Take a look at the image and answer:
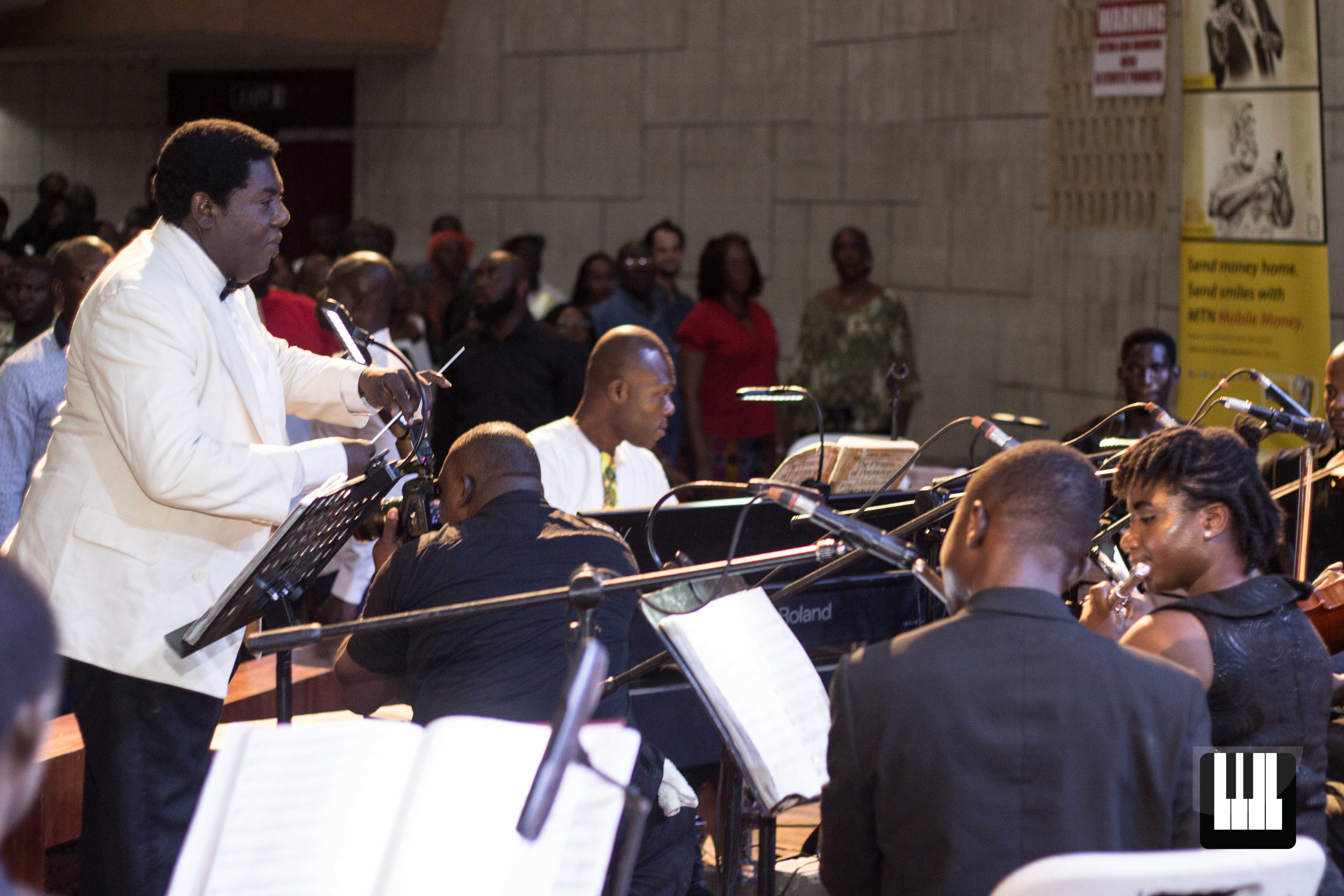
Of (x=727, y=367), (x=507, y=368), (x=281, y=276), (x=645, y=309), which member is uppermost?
(x=281, y=276)

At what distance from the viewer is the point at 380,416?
2.88m

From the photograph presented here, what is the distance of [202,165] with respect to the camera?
2.75 metres

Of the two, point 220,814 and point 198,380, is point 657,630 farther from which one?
point 198,380

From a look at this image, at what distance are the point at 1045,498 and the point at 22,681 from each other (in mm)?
1349

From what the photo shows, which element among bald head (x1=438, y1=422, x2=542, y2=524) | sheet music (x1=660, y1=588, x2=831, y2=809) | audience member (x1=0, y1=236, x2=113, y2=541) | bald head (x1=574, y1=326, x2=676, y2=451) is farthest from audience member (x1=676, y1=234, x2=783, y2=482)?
sheet music (x1=660, y1=588, x2=831, y2=809)

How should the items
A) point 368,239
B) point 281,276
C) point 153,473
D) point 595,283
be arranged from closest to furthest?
1. point 153,473
2. point 281,276
3. point 595,283
4. point 368,239

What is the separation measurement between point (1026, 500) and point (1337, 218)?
437 centimetres

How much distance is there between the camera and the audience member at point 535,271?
8305 millimetres

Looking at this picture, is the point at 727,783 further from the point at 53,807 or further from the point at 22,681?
the point at 22,681

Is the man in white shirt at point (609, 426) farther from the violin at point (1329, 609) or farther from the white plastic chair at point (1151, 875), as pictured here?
the white plastic chair at point (1151, 875)

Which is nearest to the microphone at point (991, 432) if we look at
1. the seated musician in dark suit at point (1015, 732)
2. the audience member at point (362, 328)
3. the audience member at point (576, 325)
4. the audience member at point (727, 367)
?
the seated musician in dark suit at point (1015, 732)

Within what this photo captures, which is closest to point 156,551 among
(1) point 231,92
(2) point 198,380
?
(2) point 198,380

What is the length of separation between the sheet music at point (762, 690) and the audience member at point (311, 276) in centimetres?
504

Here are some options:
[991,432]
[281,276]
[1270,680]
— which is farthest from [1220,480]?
[281,276]
